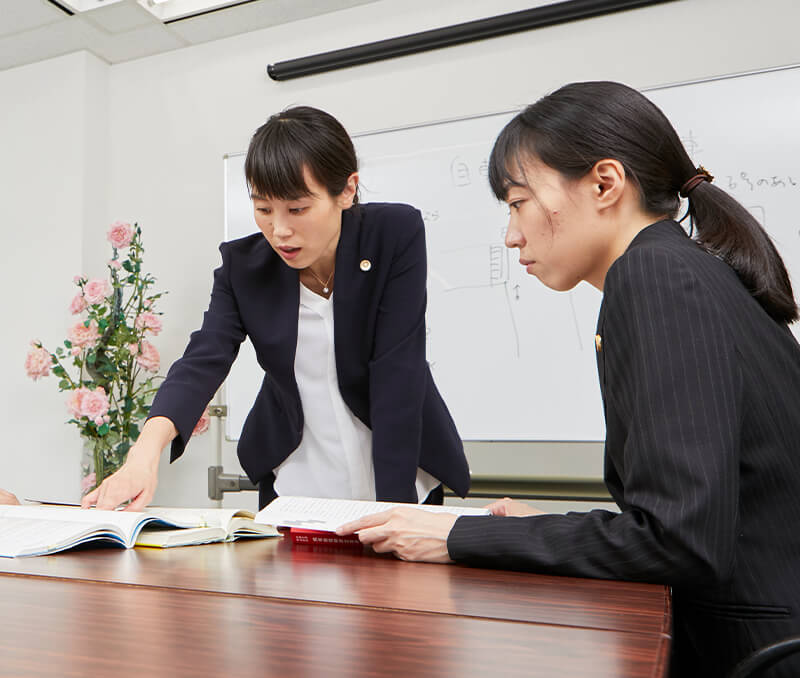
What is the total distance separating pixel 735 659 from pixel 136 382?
2.73m

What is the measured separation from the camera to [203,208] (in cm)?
298

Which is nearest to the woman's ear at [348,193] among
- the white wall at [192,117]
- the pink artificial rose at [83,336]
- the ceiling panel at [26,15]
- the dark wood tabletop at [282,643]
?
the dark wood tabletop at [282,643]

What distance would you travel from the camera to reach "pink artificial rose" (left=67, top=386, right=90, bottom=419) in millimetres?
2607

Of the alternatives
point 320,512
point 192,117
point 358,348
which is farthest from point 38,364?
point 320,512

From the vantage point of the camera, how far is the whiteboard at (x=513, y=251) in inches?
84.0

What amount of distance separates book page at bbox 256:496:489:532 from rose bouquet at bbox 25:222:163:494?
1.76 metres

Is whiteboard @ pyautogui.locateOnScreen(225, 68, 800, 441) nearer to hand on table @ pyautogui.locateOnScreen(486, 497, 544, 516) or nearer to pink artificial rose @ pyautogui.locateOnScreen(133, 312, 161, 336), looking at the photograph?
pink artificial rose @ pyautogui.locateOnScreen(133, 312, 161, 336)

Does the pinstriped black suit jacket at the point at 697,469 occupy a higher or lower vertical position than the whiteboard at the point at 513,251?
lower

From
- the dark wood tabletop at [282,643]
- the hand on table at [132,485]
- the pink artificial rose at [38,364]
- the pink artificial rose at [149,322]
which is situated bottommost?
the dark wood tabletop at [282,643]

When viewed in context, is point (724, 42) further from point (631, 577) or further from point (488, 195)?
point (631, 577)

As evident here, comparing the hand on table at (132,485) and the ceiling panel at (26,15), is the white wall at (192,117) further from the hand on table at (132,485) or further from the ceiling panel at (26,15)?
the hand on table at (132,485)

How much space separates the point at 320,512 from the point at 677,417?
530 mm

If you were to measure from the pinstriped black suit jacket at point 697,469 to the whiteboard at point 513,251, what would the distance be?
1520 millimetres

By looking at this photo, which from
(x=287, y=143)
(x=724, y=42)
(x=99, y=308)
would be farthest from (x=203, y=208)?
(x=724, y=42)
